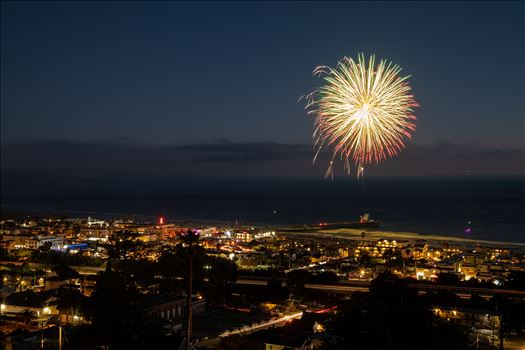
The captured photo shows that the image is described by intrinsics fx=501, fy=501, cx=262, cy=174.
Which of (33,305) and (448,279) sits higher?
(33,305)

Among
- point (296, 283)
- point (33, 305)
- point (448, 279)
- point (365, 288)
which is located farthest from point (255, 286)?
point (448, 279)

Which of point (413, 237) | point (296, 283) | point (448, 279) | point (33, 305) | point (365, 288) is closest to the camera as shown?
point (33, 305)

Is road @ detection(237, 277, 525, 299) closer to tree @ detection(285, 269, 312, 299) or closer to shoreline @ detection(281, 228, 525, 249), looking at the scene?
tree @ detection(285, 269, 312, 299)

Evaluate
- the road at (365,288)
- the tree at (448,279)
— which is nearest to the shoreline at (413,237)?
the tree at (448,279)

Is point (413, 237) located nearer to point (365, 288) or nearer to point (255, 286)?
point (365, 288)

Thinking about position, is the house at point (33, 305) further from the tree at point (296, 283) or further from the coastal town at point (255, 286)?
the tree at point (296, 283)

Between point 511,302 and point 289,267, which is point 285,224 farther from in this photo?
point 511,302

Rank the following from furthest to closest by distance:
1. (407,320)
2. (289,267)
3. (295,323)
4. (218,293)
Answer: (289,267), (218,293), (295,323), (407,320)

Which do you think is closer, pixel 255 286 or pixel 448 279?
pixel 255 286

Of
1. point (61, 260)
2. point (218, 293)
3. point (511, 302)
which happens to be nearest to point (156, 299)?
point (218, 293)
